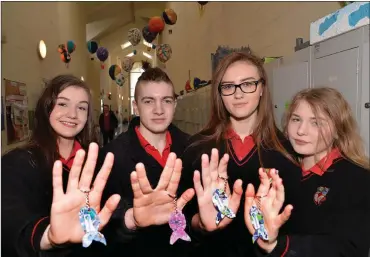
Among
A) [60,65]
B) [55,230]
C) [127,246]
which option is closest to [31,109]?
[60,65]

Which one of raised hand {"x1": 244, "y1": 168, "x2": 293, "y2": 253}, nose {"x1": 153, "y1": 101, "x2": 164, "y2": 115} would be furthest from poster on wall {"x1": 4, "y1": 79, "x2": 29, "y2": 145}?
raised hand {"x1": 244, "y1": 168, "x2": 293, "y2": 253}

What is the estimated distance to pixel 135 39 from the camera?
747cm

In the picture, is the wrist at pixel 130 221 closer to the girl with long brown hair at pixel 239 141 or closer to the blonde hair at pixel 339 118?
the girl with long brown hair at pixel 239 141

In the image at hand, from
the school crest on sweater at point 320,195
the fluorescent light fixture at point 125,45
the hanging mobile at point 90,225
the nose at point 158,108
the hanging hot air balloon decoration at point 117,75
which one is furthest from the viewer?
the fluorescent light fixture at point 125,45

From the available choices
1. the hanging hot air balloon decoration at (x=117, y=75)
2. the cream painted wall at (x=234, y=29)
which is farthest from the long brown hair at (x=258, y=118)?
the hanging hot air balloon decoration at (x=117, y=75)

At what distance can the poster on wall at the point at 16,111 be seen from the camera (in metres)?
3.38

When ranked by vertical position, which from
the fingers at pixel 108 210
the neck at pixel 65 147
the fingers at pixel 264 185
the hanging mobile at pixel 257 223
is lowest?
the hanging mobile at pixel 257 223

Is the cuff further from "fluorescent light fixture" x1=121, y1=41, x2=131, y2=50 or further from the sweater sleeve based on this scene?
"fluorescent light fixture" x1=121, y1=41, x2=131, y2=50

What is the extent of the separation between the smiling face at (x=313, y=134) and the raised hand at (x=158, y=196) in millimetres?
620

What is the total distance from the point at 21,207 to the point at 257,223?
0.86m

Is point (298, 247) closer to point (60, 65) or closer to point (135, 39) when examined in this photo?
point (60, 65)

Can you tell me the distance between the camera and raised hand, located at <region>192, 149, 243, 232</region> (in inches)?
45.4

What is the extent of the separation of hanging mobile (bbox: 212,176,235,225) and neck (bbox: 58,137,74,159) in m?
0.78

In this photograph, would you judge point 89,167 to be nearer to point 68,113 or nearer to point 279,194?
point 68,113
